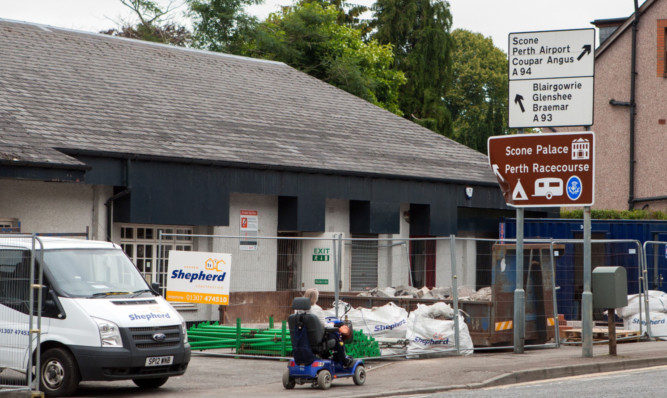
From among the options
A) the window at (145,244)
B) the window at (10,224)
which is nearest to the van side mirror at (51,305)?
the window at (10,224)

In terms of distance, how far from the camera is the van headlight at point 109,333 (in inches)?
505

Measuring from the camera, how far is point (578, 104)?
57.3ft

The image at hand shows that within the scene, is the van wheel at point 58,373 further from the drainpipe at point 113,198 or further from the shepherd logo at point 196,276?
the drainpipe at point 113,198

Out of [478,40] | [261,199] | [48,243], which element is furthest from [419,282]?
[478,40]

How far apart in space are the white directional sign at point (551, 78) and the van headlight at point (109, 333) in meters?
8.18

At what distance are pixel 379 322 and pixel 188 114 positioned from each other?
33.2 feet

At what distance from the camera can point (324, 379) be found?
13688mm

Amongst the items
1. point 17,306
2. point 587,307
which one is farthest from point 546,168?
point 17,306

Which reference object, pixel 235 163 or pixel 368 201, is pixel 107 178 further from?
pixel 368 201

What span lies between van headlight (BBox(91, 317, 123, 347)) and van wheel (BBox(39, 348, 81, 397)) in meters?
0.48

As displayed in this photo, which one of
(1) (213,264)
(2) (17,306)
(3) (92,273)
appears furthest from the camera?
(1) (213,264)

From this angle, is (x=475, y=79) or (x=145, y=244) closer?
(x=145, y=244)

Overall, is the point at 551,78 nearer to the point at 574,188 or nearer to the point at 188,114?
the point at 574,188

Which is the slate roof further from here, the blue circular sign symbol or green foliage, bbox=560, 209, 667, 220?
the blue circular sign symbol
